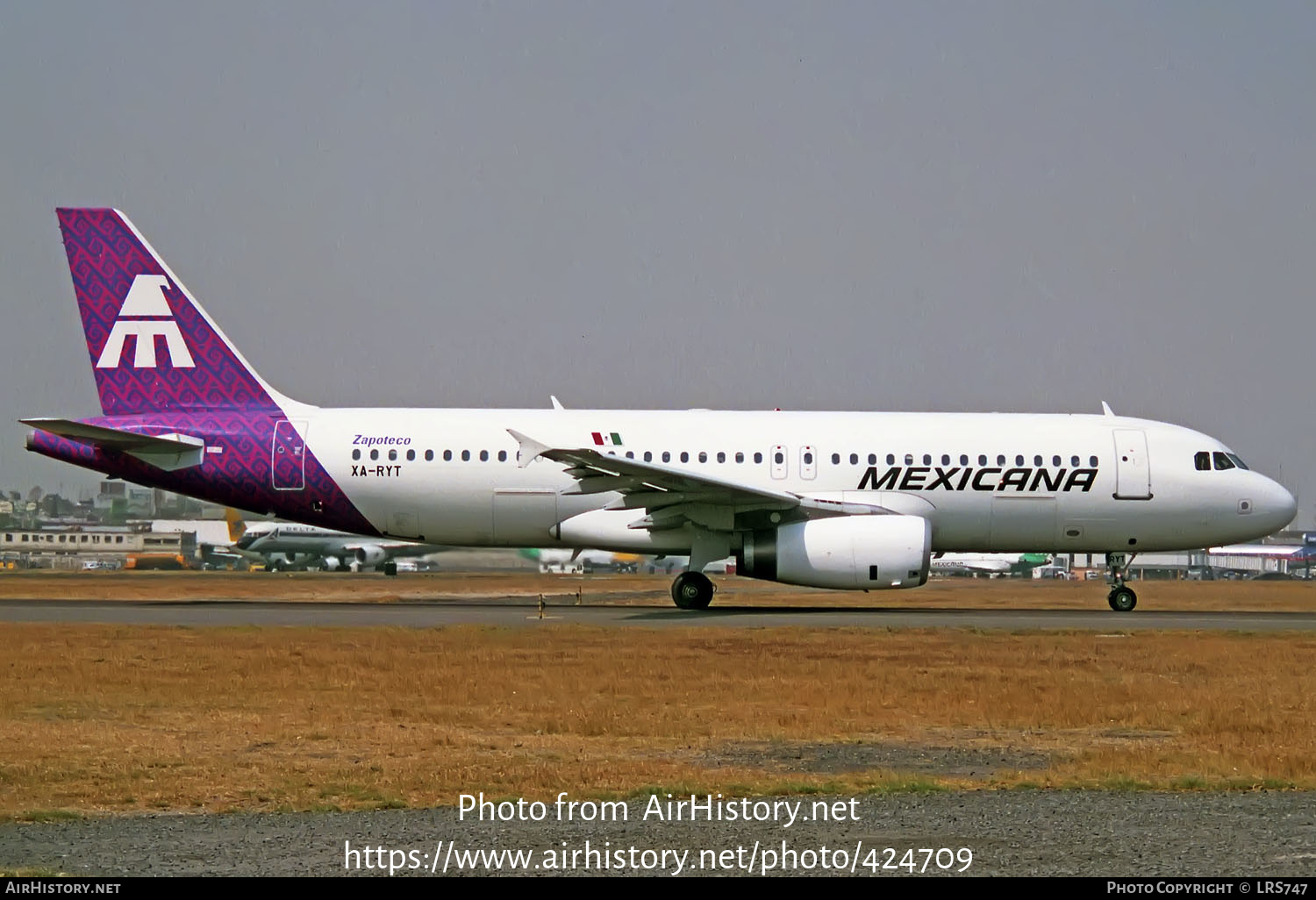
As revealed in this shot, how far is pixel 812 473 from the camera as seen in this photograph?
1141 inches

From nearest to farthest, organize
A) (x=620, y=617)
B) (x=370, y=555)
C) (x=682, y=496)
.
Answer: (x=620, y=617)
(x=682, y=496)
(x=370, y=555)

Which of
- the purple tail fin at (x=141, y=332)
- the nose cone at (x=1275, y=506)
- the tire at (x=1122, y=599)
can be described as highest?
the purple tail fin at (x=141, y=332)

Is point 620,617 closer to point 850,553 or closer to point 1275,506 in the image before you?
point 850,553

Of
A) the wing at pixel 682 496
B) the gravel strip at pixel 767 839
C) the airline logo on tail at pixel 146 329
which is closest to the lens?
the gravel strip at pixel 767 839

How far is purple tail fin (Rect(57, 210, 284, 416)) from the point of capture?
29.4 metres

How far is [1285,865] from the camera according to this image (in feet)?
24.1

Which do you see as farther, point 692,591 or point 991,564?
point 991,564

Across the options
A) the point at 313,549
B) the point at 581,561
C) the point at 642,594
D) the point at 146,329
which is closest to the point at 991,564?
the point at 581,561

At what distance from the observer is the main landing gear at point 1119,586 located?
30219mm

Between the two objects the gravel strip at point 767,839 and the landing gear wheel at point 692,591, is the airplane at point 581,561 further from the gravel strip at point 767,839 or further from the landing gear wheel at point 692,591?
the gravel strip at point 767,839

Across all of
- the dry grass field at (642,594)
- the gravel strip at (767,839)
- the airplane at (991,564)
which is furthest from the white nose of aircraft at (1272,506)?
the airplane at (991,564)

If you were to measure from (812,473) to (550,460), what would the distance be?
4682mm

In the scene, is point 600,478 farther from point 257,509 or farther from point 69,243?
point 69,243

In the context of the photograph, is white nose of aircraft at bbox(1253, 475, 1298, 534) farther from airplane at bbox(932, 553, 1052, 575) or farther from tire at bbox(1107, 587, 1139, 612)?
airplane at bbox(932, 553, 1052, 575)
